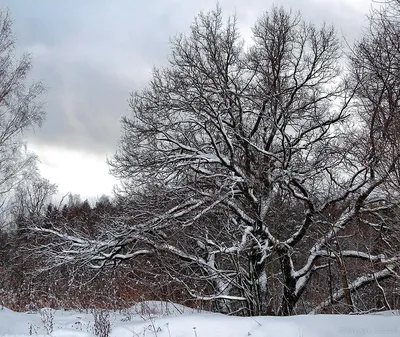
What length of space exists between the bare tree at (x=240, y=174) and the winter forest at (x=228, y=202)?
4 centimetres

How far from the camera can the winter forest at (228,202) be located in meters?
8.59

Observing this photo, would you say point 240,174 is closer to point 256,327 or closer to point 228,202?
point 228,202

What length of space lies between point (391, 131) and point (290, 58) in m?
7.29

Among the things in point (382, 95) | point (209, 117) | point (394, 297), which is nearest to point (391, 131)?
point (382, 95)

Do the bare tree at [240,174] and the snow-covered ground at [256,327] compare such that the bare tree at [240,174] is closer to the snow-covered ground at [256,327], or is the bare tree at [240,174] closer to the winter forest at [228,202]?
the winter forest at [228,202]

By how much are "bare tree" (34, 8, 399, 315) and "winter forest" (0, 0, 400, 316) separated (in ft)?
0.13

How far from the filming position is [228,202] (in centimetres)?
1001

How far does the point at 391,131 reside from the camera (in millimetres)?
5395

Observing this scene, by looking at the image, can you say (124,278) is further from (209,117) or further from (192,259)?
(209,117)

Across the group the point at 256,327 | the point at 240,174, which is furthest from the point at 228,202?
the point at 256,327

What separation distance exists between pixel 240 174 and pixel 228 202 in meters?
0.92

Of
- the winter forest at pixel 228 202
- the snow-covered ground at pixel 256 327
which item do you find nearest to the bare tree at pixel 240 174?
the winter forest at pixel 228 202

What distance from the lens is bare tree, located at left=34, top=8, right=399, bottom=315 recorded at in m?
9.24

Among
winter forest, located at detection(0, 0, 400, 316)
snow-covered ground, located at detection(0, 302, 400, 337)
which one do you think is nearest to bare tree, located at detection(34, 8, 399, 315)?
winter forest, located at detection(0, 0, 400, 316)
